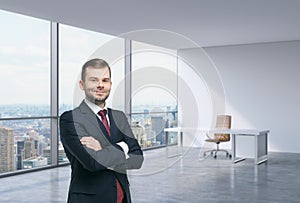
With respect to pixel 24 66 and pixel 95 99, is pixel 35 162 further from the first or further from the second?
pixel 95 99

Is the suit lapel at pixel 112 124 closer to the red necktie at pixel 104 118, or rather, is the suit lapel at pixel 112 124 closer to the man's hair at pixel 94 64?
the red necktie at pixel 104 118

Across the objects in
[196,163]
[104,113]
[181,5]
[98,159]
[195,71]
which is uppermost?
[181,5]

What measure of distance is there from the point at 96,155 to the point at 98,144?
33mm

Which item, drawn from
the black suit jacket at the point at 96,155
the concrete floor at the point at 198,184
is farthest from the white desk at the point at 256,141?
the black suit jacket at the point at 96,155

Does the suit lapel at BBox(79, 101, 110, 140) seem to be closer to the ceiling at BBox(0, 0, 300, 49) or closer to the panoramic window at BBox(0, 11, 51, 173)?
the ceiling at BBox(0, 0, 300, 49)

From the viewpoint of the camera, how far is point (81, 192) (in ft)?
4.56

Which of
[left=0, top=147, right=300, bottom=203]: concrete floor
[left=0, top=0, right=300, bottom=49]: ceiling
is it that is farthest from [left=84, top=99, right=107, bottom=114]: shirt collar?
[left=0, top=0, right=300, bottom=49]: ceiling

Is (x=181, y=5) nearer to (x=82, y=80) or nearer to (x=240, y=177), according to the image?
(x=240, y=177)

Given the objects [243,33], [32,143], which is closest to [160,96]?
[32,143]

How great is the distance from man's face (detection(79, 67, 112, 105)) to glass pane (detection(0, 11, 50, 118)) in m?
6.28

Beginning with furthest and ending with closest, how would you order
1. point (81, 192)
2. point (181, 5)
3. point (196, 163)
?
1. point (196, 163)
2. point (181, 5)
3. point (81, 192)

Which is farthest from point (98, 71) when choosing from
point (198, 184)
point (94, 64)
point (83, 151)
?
point (198, 184)

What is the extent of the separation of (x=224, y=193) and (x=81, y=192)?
4.38 meters

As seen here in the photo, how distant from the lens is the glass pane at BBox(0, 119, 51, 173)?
23.7ft
